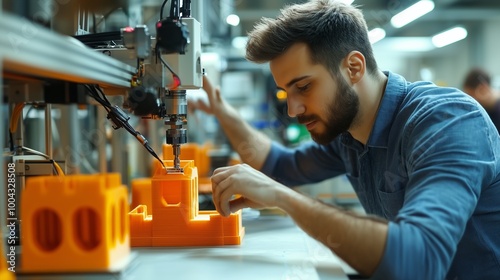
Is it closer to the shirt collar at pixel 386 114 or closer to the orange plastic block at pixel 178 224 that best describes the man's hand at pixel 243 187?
the orange plastic block at pixel 178 224

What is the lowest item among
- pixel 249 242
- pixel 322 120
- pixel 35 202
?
pixel 249 242

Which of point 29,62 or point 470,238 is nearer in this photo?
point 29,62

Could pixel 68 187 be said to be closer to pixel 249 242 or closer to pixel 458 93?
pixel 249 242

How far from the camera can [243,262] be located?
112 cm

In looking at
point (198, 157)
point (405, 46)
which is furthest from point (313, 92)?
point (405, 46)

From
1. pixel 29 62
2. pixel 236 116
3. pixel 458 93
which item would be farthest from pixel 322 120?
pixel 29 62

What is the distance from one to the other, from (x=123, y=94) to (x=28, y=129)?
195cm

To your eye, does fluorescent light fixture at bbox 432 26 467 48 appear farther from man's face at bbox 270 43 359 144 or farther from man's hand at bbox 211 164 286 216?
man's hand at bbox 211 164 286 216

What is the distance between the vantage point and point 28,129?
9.37 ft

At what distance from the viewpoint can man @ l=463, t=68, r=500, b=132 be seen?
4324 millimetres

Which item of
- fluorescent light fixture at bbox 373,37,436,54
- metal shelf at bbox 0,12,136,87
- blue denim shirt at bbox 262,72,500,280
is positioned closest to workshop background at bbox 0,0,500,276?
metal shelf at bbox 0,12,136,87

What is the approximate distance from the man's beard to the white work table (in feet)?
1.06

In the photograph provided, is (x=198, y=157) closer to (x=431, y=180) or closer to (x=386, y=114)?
(x=386, y=114)

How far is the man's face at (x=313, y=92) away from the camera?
1413mm
